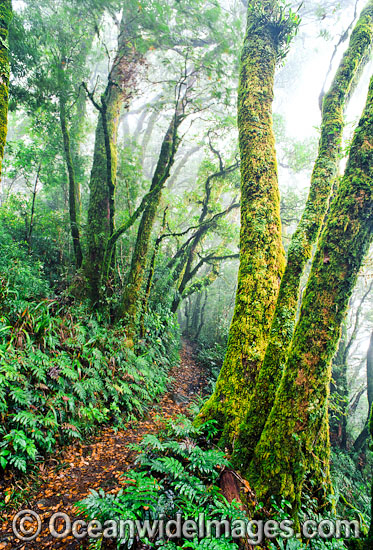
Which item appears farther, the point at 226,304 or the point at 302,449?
the point at 226,304

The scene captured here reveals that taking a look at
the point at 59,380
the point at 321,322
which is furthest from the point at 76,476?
the point at 321,322

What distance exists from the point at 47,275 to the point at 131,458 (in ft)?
18.7

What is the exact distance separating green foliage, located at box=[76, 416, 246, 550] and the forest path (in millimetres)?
440

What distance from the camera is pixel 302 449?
266cm

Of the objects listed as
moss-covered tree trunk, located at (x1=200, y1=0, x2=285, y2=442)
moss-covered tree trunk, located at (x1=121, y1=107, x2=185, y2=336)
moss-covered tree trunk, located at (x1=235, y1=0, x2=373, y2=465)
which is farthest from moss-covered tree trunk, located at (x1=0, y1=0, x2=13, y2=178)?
moss-covered tree trunk, located at (x1=235, y1=0, x2=373, y2=465)

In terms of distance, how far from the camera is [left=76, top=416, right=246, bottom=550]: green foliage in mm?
2227

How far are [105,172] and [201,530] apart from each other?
8387 millimetres

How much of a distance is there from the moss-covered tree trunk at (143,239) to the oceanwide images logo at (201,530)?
15.3ft

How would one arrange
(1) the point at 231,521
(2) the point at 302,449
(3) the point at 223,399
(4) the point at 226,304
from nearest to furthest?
(1) the point at 231,521 → (2) the point at 302,449 → (3) the point at 223,399 → (4) the point at 226,304

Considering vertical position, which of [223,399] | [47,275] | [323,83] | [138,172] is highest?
[138,172]

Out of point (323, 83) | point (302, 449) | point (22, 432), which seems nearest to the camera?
point (302, 449)

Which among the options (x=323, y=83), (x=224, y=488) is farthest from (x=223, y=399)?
(x=323, y=83)

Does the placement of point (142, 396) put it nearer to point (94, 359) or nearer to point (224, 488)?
point (94, 359)

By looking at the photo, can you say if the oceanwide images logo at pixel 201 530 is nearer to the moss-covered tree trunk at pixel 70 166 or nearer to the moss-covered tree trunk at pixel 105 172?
the moss-covered tree trunk at pixel 105 172
